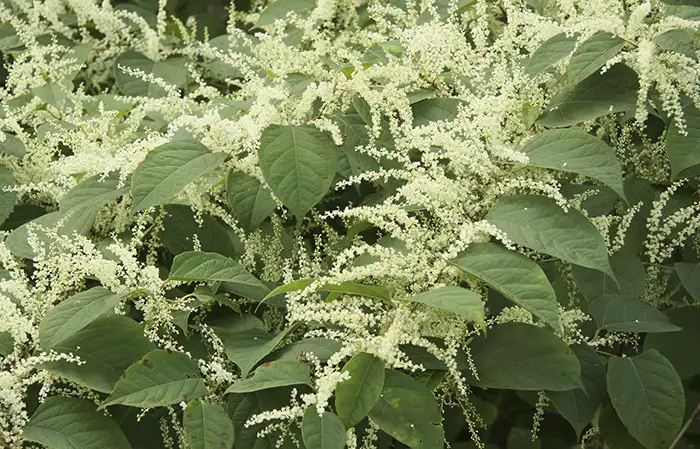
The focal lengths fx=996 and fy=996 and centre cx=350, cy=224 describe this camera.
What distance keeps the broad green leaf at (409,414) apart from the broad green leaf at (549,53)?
2.94ft

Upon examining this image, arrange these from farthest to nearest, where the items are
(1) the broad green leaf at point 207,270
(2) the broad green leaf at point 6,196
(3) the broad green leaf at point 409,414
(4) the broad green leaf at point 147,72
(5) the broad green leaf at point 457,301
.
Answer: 1. (4) the broad green leaf at point 147,72
2. (2) the broad green leaf at point 6,196
3. (1) the broad green leaf at point 207,270
4. (3) the broad green leaf at point 409,414
5. (5) the broad green leaf at point 457,301

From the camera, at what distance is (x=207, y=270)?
2326 millimetres

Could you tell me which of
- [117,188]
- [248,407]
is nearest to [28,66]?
[117,188]

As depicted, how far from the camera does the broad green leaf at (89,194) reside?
2.63 metres

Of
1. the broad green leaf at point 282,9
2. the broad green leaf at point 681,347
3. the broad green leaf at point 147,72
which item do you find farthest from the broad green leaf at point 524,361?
the broad green leaf at point 147,72

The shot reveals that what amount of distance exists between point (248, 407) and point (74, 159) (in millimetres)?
942

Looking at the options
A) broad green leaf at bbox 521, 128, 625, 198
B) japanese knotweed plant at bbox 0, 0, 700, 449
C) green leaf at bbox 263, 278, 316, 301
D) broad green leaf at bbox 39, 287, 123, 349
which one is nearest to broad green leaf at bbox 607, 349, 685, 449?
japanese knotweed plant at bbox 0, 0, 700, 449

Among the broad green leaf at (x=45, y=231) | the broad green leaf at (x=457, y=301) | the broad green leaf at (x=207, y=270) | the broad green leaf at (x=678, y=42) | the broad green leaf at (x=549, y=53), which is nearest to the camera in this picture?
the broad green leaf at (x=457, y=301)

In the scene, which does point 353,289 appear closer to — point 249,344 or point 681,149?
point 249,344

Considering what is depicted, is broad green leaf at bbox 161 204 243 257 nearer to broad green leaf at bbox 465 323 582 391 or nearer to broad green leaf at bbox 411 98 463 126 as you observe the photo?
broad green leaf at bbox 411 98 463 126

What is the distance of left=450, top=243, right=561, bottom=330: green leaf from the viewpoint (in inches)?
79.4

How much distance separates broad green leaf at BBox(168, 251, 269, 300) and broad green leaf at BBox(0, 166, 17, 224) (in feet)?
2.58

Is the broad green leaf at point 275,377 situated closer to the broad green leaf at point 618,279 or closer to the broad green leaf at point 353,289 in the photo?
the broad green leaf at point 353,289

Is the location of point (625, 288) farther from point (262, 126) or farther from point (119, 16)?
point (119, 16)
